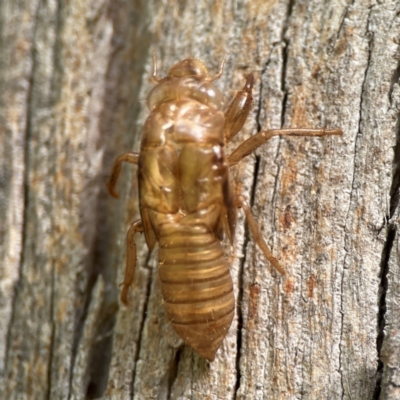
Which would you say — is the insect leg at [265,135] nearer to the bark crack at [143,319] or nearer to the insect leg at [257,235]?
the insect leg at [257,235]

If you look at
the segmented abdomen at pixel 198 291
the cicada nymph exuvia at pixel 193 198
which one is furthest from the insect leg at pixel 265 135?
the segmented abdomen at pixel 198 291

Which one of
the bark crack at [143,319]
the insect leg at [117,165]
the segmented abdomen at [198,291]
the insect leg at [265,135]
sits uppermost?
the insect leg at [265,135]

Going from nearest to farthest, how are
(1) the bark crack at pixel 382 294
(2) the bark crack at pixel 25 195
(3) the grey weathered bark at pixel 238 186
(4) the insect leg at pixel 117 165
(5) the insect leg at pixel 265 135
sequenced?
(1) the bark crack at pixel 382 294, (3) the grey weathered bark at pixel 238 186, (5) the insect leg at pixel 265 135, (4) the insect leg at pixel 117 165, (2) the bark crack at pixel 25 195

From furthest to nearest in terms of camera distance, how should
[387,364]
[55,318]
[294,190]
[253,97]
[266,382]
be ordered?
[55,318] < [253,97] < [294,190] < [266,382] < [387,364]

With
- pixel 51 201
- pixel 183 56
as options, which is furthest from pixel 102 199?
pixel 183 56

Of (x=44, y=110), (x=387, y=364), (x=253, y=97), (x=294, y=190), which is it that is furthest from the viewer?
(x=44, y=110)

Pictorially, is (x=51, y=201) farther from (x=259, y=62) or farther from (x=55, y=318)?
(x=259, y=62)

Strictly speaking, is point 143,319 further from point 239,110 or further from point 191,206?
point 239,110
